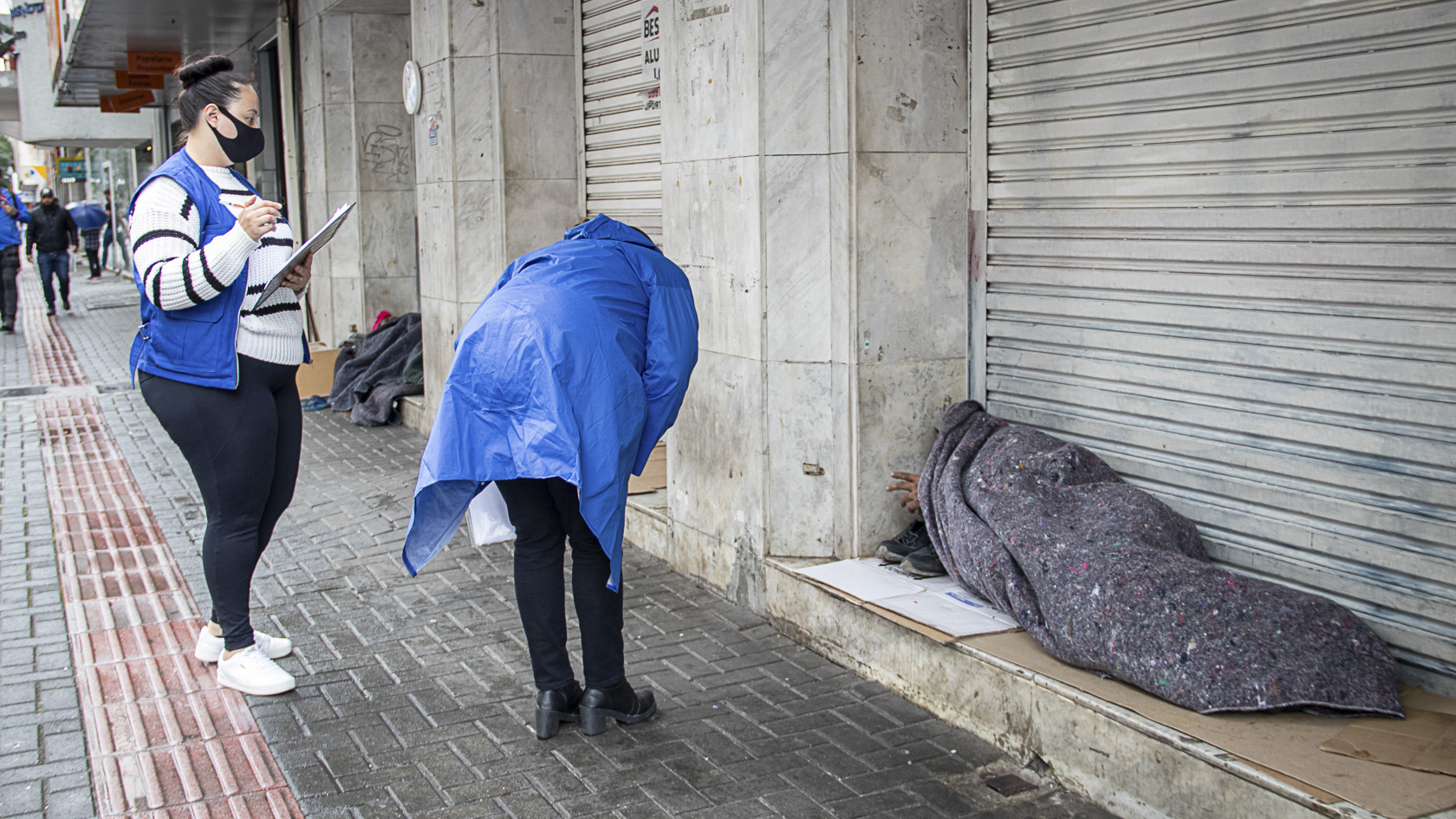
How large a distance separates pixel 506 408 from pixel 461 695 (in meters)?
1.27

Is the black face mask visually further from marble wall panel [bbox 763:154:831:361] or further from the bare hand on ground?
the bare hand on ground

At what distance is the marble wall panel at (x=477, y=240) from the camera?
27.1 feet

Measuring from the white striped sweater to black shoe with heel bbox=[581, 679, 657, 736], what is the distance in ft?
5.31

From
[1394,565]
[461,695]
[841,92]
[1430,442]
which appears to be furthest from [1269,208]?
[461,695]

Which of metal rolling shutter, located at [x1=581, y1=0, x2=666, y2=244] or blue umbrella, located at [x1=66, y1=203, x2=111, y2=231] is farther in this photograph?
blue umbrella, located at [x1=66, y1=203, x2=111, y2=231]

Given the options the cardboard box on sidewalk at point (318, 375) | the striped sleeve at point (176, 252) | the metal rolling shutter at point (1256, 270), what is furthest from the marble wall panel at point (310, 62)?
the metal rolling shutter at point (1256, 270)

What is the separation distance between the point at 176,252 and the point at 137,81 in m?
18.4

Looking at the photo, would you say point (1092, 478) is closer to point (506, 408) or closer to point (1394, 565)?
point (1394, 565)

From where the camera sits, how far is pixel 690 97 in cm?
548

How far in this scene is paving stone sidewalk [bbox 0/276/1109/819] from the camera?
3.55 metres

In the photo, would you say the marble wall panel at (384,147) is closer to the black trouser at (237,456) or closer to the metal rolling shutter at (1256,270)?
the black trouser at (237,456)

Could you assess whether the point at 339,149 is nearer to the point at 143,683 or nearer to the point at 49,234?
the point at 143,683

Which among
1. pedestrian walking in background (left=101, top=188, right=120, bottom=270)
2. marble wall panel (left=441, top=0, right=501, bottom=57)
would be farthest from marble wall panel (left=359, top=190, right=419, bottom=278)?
pedestrian walking in background (left=101, top=188, right=120, bottom=270)

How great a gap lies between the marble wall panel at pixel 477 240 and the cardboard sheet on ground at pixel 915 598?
13.7ft
